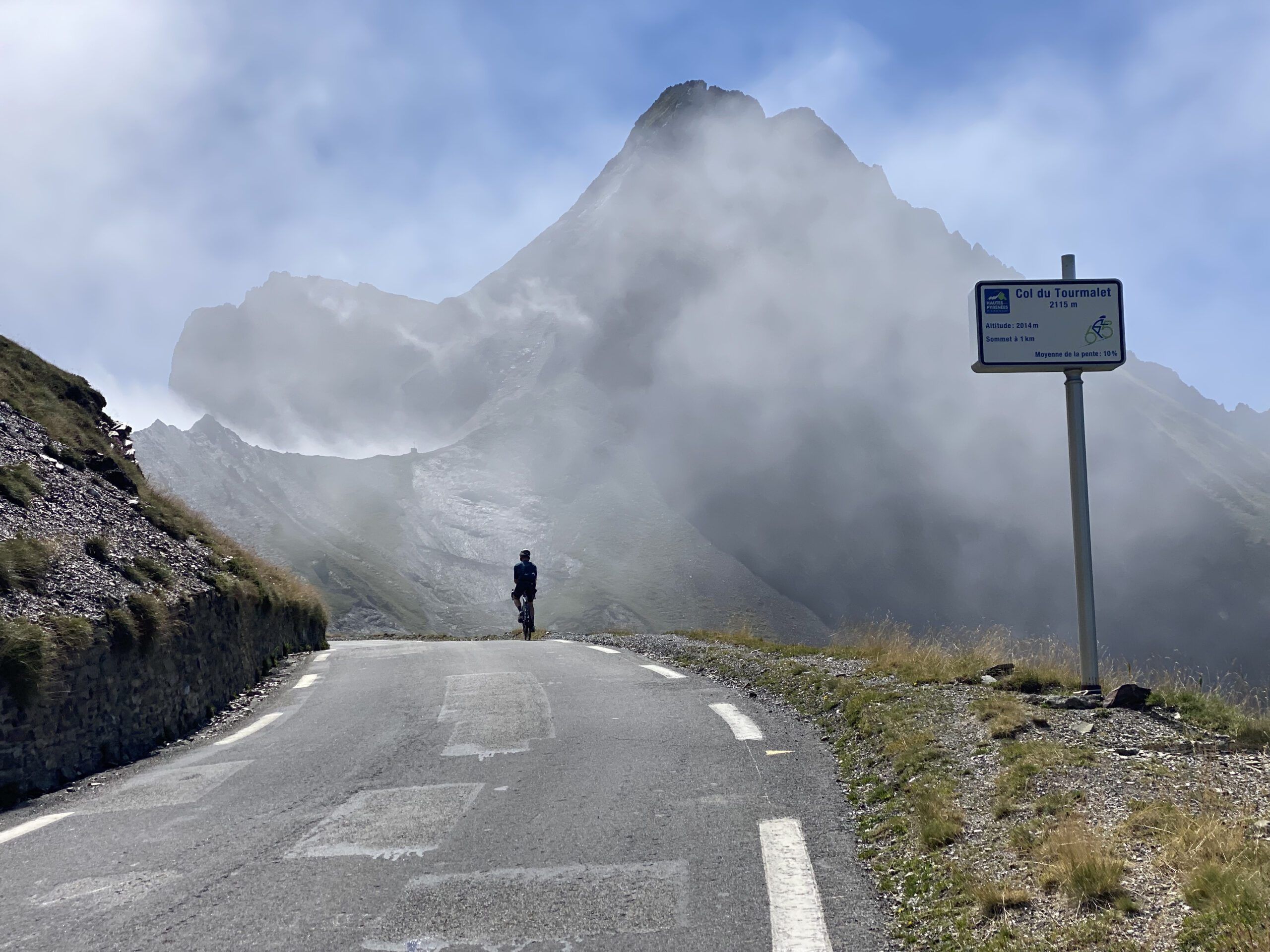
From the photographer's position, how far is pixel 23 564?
27.2 ft

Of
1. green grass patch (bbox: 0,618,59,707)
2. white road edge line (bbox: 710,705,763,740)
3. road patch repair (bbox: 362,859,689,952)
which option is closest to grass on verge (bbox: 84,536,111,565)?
green grass patch (bbox: 0,618,59,707)

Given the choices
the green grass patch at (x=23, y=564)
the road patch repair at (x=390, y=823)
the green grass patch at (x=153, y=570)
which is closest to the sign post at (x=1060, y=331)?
the road patch repair at (x=390, y=823)

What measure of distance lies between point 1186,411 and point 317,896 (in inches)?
8847

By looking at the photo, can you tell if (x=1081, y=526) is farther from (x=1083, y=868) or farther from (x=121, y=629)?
(x=121, y=629)

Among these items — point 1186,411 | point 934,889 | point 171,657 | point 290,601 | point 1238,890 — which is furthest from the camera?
point 1186,411

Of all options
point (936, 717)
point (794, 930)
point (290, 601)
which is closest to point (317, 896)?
point (794, 930)

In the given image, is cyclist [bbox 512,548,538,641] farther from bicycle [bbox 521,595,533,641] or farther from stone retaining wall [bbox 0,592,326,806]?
stone retaining wall [bbox 0,592,326,806]

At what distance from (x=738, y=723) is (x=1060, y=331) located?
13.6 feet

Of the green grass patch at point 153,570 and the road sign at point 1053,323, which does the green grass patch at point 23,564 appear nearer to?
the green grass patch at point 153,570

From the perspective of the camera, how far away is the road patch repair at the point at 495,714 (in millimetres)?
7348

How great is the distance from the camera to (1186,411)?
7761 inches

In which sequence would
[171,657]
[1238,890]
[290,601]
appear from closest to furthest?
[1238,890] < [171,657] < [290,601]

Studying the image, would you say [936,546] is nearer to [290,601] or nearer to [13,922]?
[290,601]

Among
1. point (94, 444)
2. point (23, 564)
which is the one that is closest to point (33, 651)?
point (23, 564)
